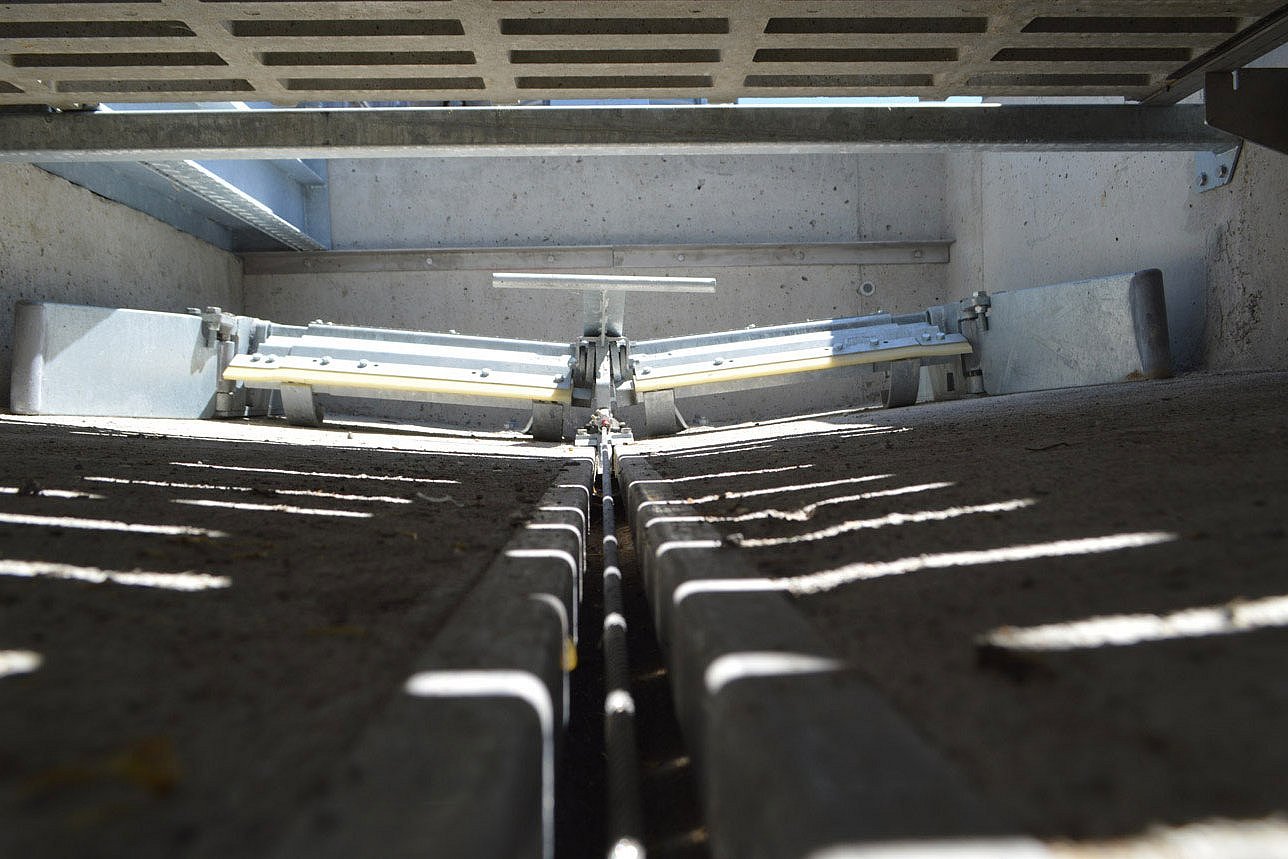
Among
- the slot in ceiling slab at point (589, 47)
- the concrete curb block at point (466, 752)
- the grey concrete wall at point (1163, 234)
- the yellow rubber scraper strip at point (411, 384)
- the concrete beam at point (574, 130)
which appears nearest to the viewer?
the concrete curb block at point (466, 752)

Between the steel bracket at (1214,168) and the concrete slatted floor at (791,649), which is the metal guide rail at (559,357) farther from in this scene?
the concrete slatted floor at (791,649)

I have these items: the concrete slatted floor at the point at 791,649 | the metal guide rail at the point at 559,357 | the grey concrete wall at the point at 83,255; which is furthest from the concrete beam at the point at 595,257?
the concrete slatted floor at the point at 791,649

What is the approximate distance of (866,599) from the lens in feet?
4.46

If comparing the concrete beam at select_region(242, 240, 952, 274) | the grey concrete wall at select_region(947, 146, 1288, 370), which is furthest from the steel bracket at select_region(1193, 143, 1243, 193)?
the concrete beam at select_region(242, 240, 952, 274)

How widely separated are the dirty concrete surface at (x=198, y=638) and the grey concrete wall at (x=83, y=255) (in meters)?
5.11

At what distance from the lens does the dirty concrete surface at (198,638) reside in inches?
29.4

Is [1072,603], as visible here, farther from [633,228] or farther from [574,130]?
[633,228]

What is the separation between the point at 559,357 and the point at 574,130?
8.25 feet

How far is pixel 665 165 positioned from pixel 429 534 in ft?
32.3

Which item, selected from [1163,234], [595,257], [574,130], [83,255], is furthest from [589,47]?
[595,257]

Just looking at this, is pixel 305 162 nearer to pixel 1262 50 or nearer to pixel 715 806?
pixel 1262 50

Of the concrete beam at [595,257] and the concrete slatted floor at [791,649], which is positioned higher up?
the concrete beam at [595,257]

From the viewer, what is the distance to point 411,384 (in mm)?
6750

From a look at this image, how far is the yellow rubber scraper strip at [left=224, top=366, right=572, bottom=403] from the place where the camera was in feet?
22.0
